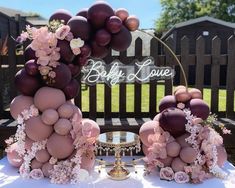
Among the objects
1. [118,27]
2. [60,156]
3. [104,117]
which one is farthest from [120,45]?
[104,117]

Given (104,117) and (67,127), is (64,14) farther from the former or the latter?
(104,117)

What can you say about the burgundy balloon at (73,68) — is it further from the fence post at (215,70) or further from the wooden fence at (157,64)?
the fence post at (215,70)

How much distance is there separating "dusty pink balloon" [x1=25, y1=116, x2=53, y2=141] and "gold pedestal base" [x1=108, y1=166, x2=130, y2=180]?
1.48 feet

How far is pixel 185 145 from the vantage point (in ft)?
6.40

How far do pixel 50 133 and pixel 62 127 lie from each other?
11cm

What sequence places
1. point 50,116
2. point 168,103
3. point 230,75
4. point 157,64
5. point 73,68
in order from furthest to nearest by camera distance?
point 230,75, point 157,64, point 168,103, point 73,68, point 50,116

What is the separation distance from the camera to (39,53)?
1870mm

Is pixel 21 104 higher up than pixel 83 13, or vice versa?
pixel 83 13

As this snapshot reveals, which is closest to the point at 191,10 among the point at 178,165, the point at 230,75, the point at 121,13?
the point at 230,75

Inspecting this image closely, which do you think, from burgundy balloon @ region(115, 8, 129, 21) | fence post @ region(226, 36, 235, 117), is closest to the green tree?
fence post @ region(226, 36, 235, 117)

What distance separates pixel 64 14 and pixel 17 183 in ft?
3.56

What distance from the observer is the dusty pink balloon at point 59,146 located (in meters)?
1.85

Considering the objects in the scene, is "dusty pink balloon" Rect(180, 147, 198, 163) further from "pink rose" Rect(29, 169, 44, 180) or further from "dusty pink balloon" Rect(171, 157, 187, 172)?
"pink rose" Rect(29, 169, 44, 180)

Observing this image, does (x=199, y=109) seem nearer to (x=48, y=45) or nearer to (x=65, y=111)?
(x=65, y=111)
